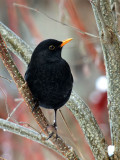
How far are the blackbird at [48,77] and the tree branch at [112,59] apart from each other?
44 centimetres

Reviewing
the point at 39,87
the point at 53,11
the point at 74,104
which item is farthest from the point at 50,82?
the point at 53,11

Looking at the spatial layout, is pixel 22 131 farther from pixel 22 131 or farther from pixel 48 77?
pixel 48 77

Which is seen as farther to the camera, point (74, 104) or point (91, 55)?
point (91, 55)

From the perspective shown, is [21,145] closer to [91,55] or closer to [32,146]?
[32,146]

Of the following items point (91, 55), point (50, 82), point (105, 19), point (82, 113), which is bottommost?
point (82, 113)

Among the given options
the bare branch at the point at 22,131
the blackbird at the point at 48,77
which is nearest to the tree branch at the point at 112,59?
the blackbird at the point at 48,77

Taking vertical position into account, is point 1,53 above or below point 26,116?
below

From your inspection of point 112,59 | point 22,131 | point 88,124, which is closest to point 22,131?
point 22,131

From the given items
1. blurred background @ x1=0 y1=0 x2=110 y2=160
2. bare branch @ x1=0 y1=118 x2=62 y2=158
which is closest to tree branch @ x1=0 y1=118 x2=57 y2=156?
bare branch @ x1=0 y1=118 x2=62 y2=158

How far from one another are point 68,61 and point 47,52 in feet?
12.3

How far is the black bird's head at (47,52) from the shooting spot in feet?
9.41

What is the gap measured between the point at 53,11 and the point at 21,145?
3.76 meters

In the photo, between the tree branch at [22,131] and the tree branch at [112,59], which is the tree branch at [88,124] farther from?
the tree branch at [22,131]

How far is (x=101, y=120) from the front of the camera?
486 cm
